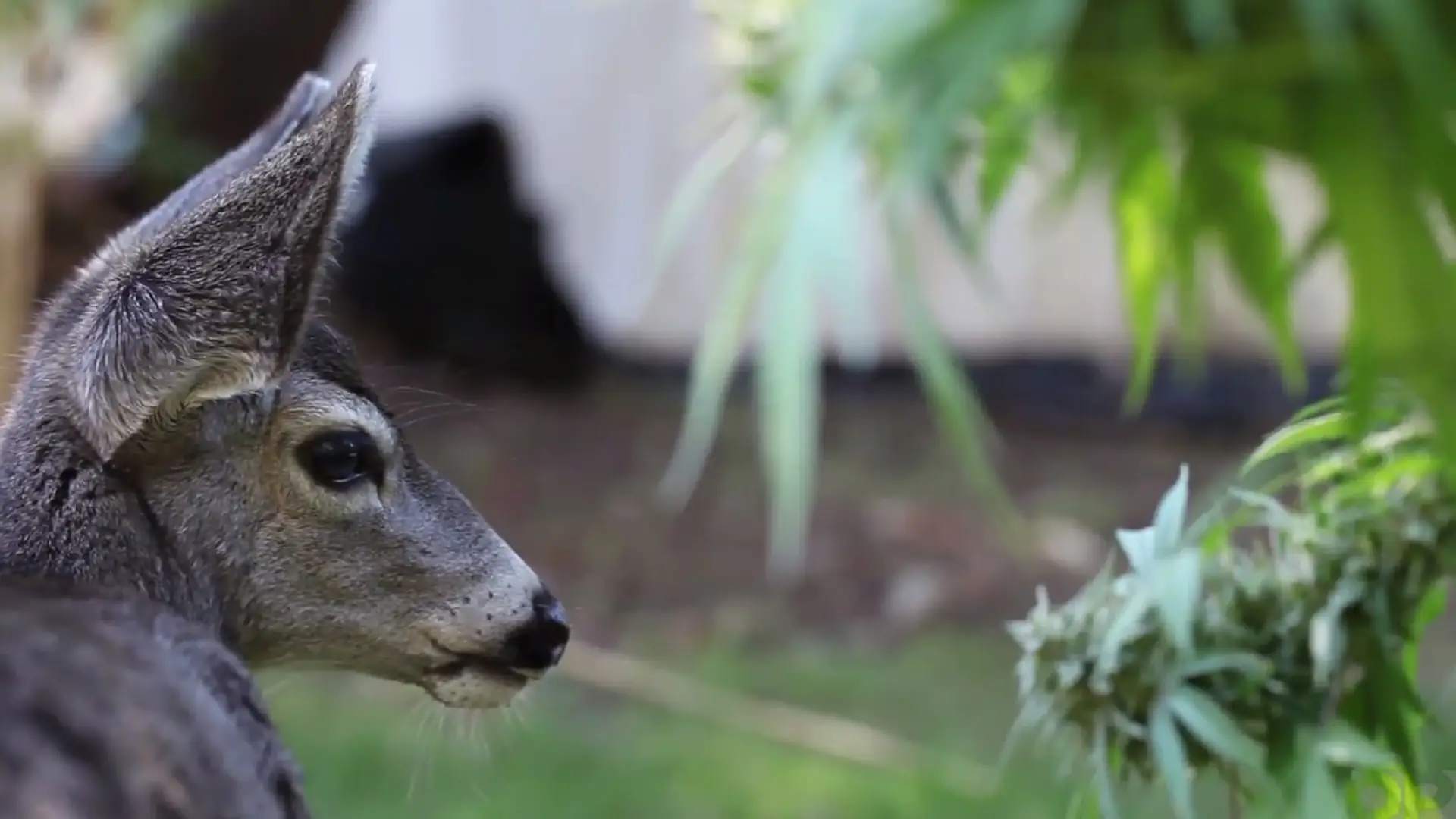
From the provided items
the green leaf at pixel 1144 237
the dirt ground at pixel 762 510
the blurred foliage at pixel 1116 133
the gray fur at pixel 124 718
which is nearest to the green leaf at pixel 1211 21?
the blurred foliage at pixel 1116 133

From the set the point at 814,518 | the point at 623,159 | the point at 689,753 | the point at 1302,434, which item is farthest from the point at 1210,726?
the point at 623,159

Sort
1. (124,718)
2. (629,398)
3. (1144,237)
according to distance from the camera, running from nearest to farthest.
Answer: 1. (124,718)
2. (1144,237)
3. (629,398)

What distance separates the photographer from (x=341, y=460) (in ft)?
2.62

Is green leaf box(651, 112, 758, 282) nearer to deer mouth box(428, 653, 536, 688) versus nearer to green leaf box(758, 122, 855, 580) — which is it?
green leaf box(758, 122, 855, 580)

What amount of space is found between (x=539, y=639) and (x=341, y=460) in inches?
5.2

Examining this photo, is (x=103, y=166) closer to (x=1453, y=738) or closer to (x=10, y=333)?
(x=10, y=333)

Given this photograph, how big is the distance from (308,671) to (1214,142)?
0.55 meters

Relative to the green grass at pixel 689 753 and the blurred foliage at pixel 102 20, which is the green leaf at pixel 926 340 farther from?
the blurred foliage at pixel 102 20

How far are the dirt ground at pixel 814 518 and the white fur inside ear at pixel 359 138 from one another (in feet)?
5.46

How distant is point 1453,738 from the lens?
92 cm

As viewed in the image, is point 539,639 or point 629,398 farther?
point 629,398

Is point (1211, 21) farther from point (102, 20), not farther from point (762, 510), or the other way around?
point (762, 510)

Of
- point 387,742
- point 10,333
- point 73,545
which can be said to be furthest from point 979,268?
point 387,742

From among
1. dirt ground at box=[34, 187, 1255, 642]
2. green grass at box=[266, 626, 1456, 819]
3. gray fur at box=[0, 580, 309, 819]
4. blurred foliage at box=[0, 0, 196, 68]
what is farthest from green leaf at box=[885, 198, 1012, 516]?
dirt ground at box=[34, 187, 1255, 642]
